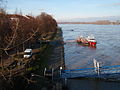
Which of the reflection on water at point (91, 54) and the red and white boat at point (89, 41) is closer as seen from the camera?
the reflection on water at point (91, 54)

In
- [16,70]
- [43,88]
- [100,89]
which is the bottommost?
[100,89]

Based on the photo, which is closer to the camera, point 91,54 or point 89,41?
point 91,54

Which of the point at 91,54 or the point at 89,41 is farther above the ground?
the point at 89,41

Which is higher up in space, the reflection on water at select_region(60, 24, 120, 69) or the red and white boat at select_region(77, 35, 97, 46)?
the red and white boat at select_region(77, 35, 97, 46)

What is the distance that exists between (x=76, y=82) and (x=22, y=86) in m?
4.25

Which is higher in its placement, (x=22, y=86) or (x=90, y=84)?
(x=22, y=86)

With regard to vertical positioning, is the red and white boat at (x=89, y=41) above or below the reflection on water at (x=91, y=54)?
above

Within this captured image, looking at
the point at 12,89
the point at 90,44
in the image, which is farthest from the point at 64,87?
the point at 90,44

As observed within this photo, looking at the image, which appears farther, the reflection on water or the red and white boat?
the red and white boat

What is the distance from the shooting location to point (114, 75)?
11.3m

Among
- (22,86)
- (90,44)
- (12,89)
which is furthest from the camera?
(90,44)

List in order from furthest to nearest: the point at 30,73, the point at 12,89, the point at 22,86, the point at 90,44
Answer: the point at 90,44, the point at 30,73, the point at 22,86, the point at 12,89

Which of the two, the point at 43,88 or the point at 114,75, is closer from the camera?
the point at 43,88

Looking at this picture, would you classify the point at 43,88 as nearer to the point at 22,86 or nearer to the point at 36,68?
the point at 22,86
